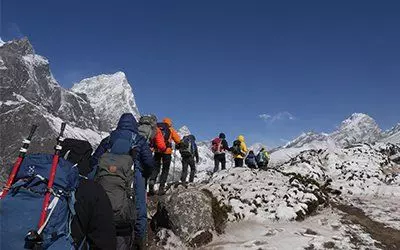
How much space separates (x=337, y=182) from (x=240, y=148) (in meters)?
6.33

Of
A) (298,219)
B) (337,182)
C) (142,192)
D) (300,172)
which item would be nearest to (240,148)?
(300,172)

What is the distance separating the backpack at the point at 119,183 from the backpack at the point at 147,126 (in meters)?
3.20

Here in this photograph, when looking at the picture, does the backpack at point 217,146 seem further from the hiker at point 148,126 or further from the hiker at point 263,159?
the hiker at point 148,126

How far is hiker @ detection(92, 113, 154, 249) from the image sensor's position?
23.7 feet

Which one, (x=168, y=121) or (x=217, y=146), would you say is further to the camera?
(x=217, y=146)

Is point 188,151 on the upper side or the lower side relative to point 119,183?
upper

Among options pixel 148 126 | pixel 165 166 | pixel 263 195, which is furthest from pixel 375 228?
pixel 148 126

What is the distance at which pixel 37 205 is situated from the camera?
455 cm

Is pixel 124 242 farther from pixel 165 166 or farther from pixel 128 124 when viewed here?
pixel 165 166

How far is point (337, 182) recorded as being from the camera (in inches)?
985

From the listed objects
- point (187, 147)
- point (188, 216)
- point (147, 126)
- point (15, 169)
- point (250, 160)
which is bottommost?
point (15, 169)

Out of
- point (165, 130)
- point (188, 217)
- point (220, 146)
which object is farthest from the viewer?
point (220, 146)

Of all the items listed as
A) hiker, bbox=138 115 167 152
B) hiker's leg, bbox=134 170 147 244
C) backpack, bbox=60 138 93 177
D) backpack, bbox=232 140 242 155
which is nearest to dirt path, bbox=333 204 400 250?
Answer: backpack, bbox=232 140 242 155

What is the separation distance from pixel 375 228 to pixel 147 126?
10483 millimetres
